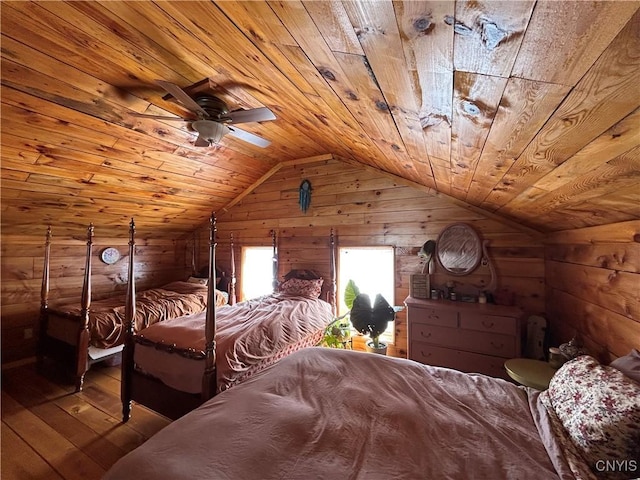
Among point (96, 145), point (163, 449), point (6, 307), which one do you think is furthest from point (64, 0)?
point (6, 307)

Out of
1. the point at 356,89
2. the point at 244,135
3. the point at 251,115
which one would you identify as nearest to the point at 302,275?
the point at 244,135

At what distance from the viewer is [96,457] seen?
6.43ft

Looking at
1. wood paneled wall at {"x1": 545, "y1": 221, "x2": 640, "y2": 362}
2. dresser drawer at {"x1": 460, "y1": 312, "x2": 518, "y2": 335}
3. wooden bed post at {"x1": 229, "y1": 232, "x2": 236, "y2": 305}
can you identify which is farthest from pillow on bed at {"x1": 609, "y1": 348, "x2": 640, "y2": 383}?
wooden bed post at {"x1": 229, "y1": 232, "x2": 236, "y2": 305}

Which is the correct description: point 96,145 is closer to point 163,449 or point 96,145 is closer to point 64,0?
point 64,0

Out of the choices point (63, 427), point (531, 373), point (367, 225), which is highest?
point (367, 225)

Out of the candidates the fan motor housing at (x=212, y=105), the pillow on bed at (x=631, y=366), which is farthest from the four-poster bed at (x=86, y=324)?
the pillow on bed at (x=631, y=366)

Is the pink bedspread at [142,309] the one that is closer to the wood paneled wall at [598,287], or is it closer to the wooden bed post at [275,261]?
the wooden bed post at [275,261]

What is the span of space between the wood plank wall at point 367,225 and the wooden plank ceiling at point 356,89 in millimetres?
366

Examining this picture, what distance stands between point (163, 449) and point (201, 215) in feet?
14.2

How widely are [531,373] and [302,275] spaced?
9.14 ft

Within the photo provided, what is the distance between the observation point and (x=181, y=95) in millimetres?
1740

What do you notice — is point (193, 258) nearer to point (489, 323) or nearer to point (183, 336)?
point (183, 336)

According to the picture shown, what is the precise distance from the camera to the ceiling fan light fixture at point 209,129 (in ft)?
6.81

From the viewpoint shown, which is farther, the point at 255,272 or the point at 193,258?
the point at 193,258
